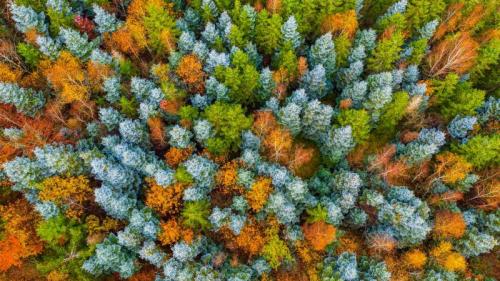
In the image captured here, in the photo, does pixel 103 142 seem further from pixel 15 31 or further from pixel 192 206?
pixel 15 31

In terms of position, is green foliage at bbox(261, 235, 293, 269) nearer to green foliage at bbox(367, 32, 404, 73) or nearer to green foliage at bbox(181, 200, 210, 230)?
green foliage at bbox(181, 200, 210, 230)

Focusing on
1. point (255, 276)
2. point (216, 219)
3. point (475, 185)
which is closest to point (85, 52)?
point (216, 219)

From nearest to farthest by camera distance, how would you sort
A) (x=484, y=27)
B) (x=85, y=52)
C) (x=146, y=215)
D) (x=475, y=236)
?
(x=146, y=215), (x=475, y=236), (x=85, y=52), (x=484, y=27)

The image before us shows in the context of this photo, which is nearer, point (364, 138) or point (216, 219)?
point (216, 219)

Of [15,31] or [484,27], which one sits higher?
[484,27]

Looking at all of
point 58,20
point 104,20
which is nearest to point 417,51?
point 104,20

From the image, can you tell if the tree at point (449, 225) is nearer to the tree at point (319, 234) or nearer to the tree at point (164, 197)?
the tree at point (319, 234)

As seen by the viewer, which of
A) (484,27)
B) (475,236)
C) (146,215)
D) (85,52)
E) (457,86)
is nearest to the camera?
(146,215)
